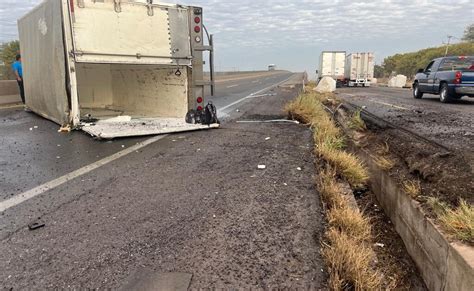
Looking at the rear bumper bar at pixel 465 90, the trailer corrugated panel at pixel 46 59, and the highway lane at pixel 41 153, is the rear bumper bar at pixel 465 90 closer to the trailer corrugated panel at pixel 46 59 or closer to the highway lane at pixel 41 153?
the highway lane at pixel 41 153

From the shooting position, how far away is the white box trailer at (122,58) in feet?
23.2

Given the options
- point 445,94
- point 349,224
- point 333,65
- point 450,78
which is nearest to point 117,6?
point 349,224

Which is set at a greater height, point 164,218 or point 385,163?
point 164,218

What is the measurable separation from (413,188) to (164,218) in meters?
3.10

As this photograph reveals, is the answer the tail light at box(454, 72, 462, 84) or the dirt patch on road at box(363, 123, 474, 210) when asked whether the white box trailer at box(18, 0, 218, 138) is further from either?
the tail light at box(454, 72, 462, 84)

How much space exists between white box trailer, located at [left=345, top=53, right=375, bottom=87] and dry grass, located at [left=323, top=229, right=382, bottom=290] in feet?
125

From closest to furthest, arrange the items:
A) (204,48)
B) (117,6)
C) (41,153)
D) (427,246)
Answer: (427,246), (41,153), (117,6), (204,48)

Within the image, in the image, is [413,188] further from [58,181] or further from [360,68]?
[360,68]

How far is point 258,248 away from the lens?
9.57 feet

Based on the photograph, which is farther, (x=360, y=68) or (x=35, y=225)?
(x=360, y=68)

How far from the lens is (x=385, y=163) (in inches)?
239

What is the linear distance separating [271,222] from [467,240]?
1.61 metres

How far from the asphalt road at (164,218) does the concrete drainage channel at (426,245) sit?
3.49 feet

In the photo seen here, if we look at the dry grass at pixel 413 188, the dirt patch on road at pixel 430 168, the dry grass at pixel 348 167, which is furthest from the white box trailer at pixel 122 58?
the dry grass at pixel 413 188
